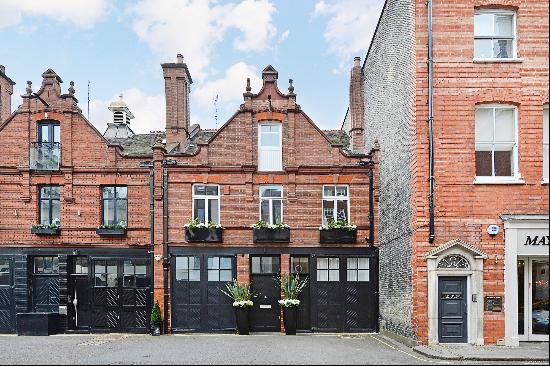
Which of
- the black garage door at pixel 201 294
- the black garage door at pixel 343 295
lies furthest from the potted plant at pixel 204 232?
the black garage door at pixel 343 295

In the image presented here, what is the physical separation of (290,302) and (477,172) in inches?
328

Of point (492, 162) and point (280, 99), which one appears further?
point (280, 99)

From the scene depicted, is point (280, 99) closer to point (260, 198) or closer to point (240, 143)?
point (240, 143)

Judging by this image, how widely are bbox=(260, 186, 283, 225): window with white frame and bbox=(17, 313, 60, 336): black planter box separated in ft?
27.9

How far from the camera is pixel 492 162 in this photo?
764 inches

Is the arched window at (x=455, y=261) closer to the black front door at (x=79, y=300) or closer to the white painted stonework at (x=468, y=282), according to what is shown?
the white painted stonework at (x=468, y=282)

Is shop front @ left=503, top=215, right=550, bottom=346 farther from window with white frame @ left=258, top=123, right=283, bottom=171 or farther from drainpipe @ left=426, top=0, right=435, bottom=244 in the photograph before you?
window with white frame @ left=258, top=123, right=283, bottom=171

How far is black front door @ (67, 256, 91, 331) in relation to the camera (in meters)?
24.8

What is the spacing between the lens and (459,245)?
18.9 metres

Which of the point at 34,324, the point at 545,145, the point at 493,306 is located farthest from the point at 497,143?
the point at 34,324

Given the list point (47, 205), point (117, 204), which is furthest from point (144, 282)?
point (47, 205)

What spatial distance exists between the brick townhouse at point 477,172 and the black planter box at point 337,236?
4.86m

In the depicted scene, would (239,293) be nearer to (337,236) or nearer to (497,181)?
(337,236)

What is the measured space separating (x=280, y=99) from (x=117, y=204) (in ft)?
24.0
